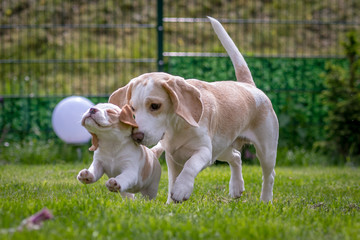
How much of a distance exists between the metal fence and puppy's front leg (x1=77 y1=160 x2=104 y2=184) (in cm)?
485

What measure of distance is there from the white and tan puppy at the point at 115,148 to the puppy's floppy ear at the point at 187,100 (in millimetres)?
331

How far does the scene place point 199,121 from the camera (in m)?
3.94

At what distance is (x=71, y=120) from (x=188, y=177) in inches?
160

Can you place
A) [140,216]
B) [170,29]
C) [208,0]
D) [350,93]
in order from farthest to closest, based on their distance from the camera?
[208,0] < [170,29] < [350,93] < [140,216]

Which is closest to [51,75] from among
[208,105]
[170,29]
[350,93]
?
[170,29]

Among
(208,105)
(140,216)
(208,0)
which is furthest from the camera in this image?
(208,0)

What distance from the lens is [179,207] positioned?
11.5ft

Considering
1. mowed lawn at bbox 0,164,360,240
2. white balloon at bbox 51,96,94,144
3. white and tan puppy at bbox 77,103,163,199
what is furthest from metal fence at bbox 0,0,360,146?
white and tan puppy at bbox 77,103,163,199

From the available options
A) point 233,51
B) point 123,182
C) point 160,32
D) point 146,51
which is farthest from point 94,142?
point 146,51

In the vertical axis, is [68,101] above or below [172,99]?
below

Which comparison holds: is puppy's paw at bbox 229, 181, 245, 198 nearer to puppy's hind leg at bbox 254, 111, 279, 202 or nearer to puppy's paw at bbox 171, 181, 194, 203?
puppy's hind leg at bbox 254, 111, 279, 202

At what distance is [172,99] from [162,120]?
16 cm

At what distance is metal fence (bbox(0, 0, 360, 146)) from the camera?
881 centimetres

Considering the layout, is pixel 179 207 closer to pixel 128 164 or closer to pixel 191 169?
pixel 191 169
